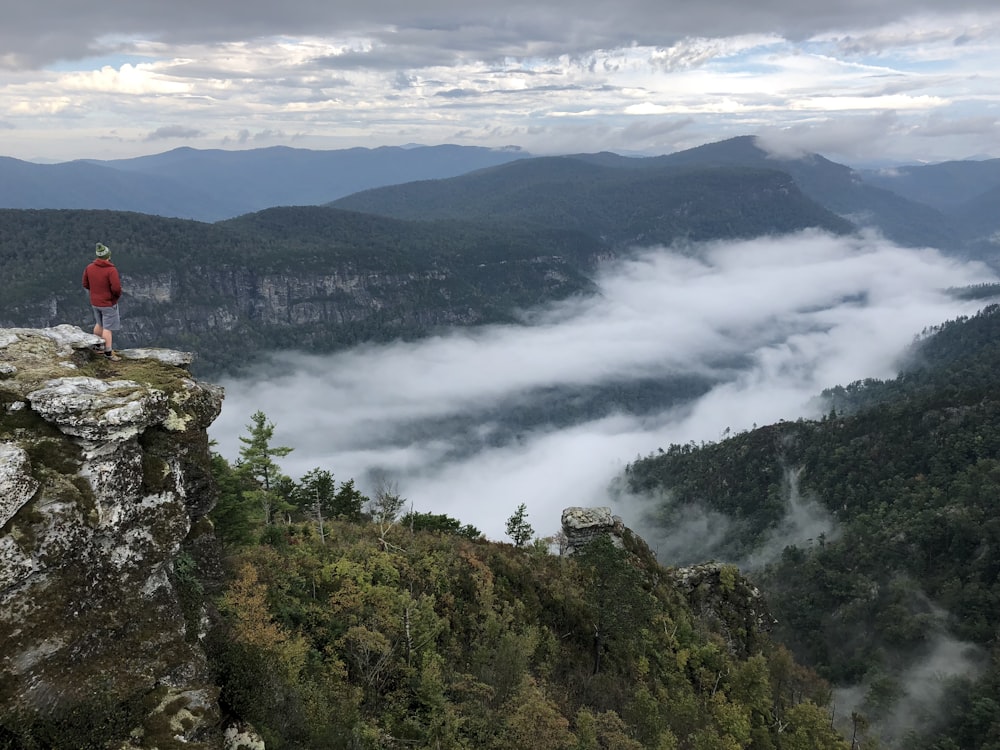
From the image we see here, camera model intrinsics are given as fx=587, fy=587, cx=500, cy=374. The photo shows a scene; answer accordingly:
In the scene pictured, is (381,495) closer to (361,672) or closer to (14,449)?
(361,672)

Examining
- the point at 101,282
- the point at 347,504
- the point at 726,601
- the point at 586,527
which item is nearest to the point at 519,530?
the point at 586,527

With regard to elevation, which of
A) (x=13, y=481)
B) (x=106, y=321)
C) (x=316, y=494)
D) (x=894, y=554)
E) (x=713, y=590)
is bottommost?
(x=894, y=554)

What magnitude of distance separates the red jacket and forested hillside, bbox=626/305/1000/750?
98.7m

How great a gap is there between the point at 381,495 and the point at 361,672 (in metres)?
25.5

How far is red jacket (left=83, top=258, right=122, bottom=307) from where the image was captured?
18.6 metres

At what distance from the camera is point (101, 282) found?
1867 centimetres

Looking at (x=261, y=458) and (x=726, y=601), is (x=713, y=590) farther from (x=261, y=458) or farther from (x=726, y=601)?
(x=261, y=458)

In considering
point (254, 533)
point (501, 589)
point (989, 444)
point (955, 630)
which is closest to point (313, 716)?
point (254, 533)

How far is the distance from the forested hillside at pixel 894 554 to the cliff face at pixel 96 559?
95.1 meters

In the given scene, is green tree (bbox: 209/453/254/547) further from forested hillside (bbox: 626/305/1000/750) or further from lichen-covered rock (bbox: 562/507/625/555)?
forested hillside (bbox: 626/305/1000/750)

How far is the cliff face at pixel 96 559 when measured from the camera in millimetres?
11758

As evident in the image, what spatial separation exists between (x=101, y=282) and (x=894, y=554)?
523ft

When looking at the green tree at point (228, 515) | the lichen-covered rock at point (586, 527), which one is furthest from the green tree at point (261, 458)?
the lichen-covered rock at point (586, 527)

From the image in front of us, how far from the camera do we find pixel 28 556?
11.8 metres
